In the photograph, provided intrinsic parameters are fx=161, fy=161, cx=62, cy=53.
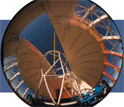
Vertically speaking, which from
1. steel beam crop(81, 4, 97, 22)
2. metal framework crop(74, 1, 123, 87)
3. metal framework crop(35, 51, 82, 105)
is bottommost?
metal framework crop(35, 51, 82, 105)

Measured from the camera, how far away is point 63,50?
471cm

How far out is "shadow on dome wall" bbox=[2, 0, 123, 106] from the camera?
449 centimetres

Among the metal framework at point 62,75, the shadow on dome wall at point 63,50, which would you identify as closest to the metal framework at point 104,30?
the shadow on dome wall at point 63,50

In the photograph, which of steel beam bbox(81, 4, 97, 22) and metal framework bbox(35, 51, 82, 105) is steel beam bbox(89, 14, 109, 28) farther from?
metal framework bbox(35, 51, 82, 105)

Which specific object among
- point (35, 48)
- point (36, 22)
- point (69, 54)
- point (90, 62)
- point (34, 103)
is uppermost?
point (36, 22)

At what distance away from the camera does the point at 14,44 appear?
4.91 m

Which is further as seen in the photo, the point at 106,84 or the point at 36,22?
the point at 106,84

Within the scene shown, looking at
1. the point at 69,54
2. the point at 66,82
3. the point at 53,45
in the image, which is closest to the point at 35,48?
the point at 53,45

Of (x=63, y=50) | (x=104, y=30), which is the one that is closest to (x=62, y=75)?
(x=63, y=50)

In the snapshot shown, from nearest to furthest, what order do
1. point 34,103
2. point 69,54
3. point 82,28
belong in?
point 82,28 < point 69,54 < point 34,103

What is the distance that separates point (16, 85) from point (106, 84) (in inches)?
116

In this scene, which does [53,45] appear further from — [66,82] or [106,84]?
[106,84]

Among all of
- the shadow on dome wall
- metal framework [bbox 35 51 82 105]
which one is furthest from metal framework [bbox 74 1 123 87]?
metal framework [bbox 35 51 82 105]

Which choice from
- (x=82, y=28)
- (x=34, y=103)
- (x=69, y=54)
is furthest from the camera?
(x=34, y=103)
